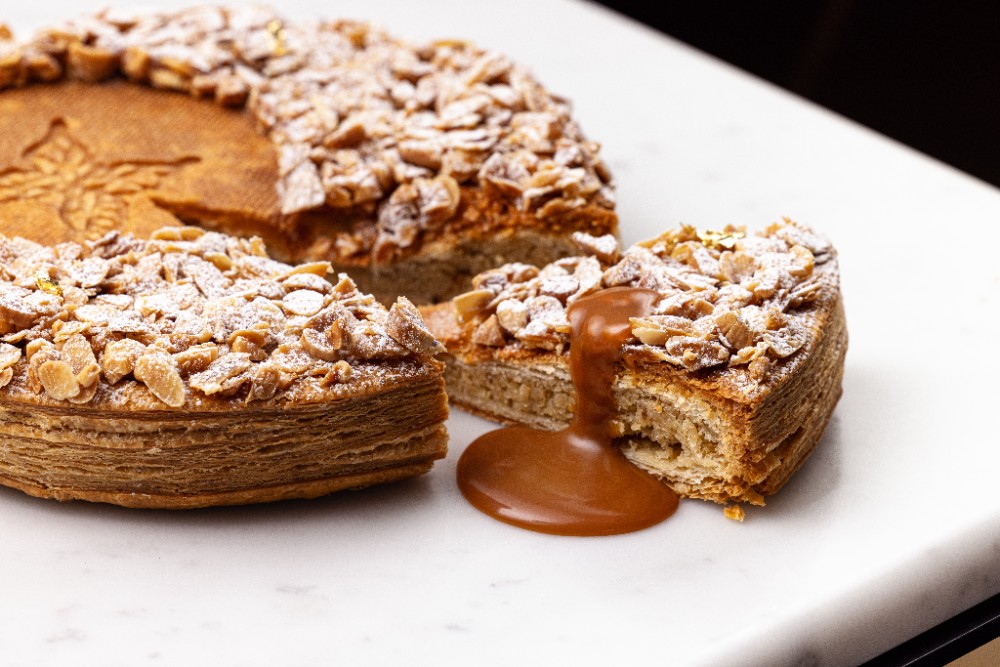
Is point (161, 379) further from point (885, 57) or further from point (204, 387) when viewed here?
point (885, 57)

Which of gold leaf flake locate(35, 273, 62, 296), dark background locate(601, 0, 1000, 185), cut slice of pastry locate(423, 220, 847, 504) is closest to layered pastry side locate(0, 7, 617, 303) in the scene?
cut slice of pastry locate(423, 220, 847, 504)

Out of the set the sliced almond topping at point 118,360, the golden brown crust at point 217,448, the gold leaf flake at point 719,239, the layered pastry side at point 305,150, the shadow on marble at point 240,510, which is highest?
the gold leaf flake at point 719,239

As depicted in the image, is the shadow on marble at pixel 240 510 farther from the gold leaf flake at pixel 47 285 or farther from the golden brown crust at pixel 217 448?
the gold leaf flake at pixel 47 285

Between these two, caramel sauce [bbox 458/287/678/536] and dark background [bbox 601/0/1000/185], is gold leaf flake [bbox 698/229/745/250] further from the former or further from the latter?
dark background [bbox 601/0/1000/185]

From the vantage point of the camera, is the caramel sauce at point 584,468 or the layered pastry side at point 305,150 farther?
the layered pastry side at point 305,150

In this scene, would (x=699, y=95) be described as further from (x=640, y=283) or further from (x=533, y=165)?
(x=640, y=283)

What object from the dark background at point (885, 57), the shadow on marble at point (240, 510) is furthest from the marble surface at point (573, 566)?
the dark background at point (885, 57)

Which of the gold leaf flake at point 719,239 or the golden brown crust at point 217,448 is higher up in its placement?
the gold leaf flake at point 719,239
